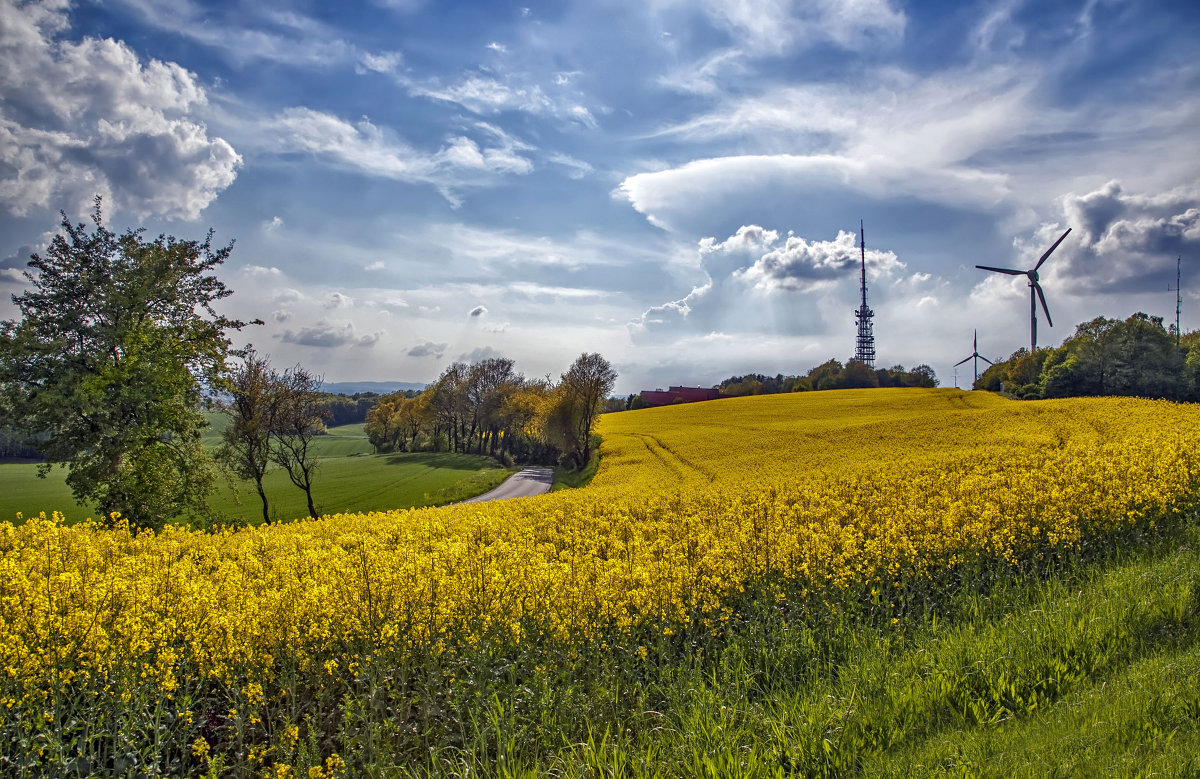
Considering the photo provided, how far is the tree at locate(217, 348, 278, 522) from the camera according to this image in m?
31.7

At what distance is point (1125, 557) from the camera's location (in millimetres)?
9562

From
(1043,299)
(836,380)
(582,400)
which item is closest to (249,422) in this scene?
(582,400)

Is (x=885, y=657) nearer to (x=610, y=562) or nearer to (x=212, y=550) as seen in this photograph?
(x=610, y=562)

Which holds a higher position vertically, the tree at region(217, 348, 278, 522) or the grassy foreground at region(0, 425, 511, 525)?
the tree at region(217, 348, 278, 522)

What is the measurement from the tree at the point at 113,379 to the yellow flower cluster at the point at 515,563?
13.4 m

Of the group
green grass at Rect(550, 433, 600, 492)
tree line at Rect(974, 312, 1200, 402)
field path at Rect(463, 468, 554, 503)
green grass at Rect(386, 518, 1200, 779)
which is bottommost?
field path at Rect(463, 468, 554, 503)

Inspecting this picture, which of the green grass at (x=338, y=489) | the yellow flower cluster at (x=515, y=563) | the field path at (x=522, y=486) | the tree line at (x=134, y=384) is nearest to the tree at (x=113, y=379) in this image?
the tree line at (x=134, y=384)

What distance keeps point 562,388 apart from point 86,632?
5047cm

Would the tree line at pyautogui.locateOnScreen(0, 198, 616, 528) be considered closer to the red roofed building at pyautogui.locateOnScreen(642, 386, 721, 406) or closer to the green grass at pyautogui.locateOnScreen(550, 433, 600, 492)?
the green grass at pyautogui.locateOnScreen(550, 433, 600, 492)

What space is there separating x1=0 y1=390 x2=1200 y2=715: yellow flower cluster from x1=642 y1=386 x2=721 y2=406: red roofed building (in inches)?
3908

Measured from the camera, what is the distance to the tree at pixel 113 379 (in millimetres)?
23875

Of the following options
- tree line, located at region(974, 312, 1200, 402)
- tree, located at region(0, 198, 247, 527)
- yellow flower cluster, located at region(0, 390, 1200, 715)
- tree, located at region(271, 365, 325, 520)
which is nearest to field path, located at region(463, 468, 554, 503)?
tree, located at region(271, 365, 325, 520)

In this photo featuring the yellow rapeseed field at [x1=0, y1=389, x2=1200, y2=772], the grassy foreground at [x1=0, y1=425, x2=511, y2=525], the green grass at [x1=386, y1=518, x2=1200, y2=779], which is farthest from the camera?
the grassy foreground at [x1=0, y1=425, x2=511, y2=525]

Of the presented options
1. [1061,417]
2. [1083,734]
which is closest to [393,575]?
[1083,734]
